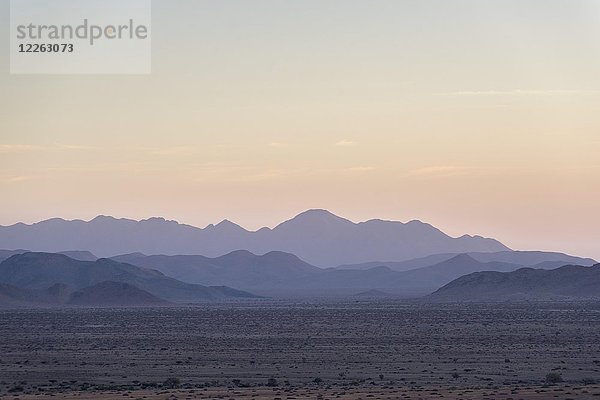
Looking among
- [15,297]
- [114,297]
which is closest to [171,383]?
[15,297]

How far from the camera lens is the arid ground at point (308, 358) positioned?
41.4m

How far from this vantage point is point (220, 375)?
161ft

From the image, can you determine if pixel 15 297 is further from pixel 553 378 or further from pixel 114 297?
pixel 553 378

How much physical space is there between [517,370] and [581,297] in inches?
4466

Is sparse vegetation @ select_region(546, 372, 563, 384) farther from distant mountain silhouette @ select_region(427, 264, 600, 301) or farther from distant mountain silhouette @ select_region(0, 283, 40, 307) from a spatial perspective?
distant mountain silhouette @ select_region(0, 283, 40, 307)

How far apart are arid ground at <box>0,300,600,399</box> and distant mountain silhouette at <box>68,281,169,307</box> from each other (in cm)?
6379

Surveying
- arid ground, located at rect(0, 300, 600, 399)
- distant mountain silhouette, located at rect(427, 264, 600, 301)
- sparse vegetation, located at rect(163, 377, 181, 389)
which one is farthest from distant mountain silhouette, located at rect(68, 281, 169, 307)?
sparse vegetation, located at rect(163, 377, 181, 389)

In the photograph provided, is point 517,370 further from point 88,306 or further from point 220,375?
point 88,306

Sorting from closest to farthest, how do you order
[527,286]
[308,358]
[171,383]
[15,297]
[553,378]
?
[553,378] → [171,383] → [308,358] → [15,297] → [527,286]

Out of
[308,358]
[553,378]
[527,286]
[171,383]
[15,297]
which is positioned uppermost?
[15,297]

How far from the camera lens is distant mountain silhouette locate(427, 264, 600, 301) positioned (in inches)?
6491

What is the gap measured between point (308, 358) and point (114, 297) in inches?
4371

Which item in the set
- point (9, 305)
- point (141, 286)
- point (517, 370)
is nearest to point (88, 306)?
point (9, 305)

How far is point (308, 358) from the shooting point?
57406 millimetres
